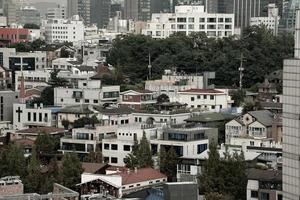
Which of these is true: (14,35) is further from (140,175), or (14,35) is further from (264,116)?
(140,175)

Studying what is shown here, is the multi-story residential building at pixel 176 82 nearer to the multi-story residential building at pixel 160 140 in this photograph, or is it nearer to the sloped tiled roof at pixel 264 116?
the sloped tiled roof at pixel 264 116

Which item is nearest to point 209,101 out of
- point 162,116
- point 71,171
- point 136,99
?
point 136,99

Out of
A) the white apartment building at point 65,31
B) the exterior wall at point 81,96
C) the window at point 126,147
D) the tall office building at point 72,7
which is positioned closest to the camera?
the window at point 126,147

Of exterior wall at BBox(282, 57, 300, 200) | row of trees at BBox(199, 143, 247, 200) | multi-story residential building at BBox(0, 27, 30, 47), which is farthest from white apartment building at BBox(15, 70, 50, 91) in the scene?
exterior wall at BBox(282, 57, 300, 200)

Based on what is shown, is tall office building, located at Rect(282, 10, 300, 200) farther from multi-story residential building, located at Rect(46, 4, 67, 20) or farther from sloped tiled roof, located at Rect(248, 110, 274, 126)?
multi-story residential building, located at Rect(46, 4, 67, 20)

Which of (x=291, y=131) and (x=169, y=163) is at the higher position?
(x=291, y=131)

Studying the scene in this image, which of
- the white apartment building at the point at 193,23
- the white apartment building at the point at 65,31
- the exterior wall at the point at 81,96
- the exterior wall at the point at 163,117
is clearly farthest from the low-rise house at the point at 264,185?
the white apartment building at the point at 65,31

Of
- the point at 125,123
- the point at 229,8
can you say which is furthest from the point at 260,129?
the point at 229,8
